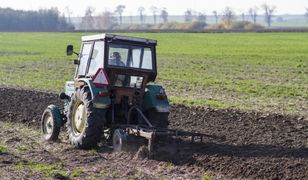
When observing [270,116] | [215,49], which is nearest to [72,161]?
[270,116]

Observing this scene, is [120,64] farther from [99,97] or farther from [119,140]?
[119,140]

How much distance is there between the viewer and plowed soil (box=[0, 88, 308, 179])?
30.4ft

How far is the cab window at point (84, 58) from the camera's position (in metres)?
12.1

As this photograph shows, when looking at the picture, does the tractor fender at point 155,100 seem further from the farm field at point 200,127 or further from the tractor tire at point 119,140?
the tractor tire at point 119,140

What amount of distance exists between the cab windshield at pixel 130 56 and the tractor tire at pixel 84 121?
0.75m

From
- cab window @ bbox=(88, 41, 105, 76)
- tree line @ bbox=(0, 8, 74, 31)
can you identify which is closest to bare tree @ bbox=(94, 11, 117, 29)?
tree line @ bbox=(0, 8, 74, 31)

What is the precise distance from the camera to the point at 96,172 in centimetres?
944

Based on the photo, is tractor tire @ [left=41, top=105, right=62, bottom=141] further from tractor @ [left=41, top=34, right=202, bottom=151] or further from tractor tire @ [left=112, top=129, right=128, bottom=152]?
tractor tire @ [left=112, top=129, right=128, bottom=152]

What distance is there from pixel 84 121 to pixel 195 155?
224cm

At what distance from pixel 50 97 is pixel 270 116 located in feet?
22.7

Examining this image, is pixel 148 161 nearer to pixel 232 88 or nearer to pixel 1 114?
pixel 1 114

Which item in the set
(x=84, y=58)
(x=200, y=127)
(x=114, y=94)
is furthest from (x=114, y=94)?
(x=200, y=127)

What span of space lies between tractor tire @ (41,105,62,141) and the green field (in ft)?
17.9

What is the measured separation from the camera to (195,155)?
34.0ft
